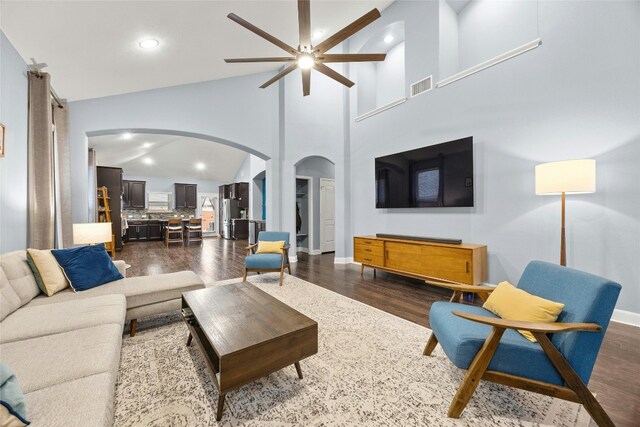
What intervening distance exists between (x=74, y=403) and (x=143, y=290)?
154 centimetres

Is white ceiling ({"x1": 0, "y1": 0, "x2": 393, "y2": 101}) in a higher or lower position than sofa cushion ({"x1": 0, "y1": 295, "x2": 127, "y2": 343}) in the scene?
higher

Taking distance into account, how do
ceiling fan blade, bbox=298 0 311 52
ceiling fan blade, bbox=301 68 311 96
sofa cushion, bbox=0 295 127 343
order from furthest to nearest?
ceiling fan blade, bbox=301 68 311 96 → ceiling fan blade, bbox=298 0 311 52 → sofa cushion, bbox=0 295 127 343

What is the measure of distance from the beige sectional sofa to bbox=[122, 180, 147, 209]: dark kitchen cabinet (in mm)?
8986

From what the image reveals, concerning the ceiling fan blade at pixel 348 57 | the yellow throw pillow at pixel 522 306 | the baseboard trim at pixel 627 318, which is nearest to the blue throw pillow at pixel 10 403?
the yellow throw pillow at pixel 522 306

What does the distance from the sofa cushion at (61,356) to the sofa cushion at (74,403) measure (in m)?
0.07

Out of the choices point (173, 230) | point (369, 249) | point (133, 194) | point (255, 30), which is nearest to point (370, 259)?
point (369, 249)

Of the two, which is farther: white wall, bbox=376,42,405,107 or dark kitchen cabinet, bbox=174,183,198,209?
dark kitchen cabinet, bbox=174,183,198,209

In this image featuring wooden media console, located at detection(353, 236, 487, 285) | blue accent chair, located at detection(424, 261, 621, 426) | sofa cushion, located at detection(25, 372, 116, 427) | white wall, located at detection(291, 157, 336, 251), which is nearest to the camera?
sofa cushion, located at detection(25, 372, 116, 427)

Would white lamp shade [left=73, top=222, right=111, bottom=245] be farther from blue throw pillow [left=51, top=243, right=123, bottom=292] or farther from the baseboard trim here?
the baseboard trim

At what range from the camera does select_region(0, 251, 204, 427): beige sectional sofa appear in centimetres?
105

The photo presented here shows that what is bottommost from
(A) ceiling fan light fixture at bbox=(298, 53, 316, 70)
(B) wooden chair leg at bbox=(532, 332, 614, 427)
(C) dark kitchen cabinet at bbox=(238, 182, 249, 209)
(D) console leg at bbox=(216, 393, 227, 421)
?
(D) console leg at bbox=(216, 393, 227, 421)

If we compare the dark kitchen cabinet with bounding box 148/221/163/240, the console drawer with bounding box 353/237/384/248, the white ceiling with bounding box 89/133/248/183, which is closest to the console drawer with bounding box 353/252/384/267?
the console drawer with bounding box 353/237/384/248

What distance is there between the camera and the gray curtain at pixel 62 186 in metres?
3.63

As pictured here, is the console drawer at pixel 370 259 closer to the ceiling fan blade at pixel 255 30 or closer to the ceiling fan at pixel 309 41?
the ceiling fan at pixel 309 41
